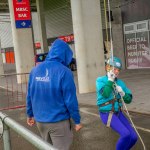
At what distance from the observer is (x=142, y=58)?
2314 cm

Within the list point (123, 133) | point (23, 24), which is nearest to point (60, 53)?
point (123, 133)

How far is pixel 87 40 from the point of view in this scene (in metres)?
13.7

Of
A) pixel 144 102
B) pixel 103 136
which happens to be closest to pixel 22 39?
pixel 144 102

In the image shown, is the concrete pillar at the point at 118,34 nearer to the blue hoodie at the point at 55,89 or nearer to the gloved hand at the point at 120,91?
the gloved hand at the point at 120,91

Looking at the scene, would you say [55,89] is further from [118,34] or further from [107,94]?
[118,34]

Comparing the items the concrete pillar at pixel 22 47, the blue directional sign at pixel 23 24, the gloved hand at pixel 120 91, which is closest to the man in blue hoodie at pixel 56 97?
the gloved hand at pixel 120 91

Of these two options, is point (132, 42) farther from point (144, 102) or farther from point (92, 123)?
point (92, 123)

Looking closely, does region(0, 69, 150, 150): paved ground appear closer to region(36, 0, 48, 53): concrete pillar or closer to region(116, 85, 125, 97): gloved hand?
region(116, 85, 125, 97): gloved hand

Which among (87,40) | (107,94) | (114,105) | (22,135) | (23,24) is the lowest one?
(114,105)

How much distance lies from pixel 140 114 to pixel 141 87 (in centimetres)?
497

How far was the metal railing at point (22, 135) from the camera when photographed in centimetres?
227

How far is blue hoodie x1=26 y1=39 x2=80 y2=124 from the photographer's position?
13.7 ft

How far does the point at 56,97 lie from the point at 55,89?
0.34ft

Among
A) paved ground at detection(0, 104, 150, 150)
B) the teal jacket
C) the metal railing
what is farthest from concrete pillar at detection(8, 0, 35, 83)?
the metal railing
